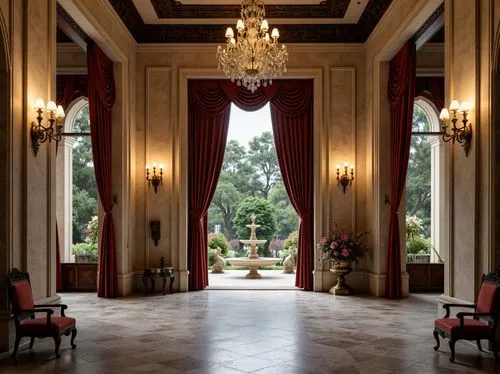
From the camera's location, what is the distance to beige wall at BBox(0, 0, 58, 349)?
6.18 m

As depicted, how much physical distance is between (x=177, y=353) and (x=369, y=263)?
6177 millimetres

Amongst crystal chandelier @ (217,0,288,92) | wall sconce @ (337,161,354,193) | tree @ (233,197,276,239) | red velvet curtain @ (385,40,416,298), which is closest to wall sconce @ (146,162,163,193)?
wall sconce @ (337,161,354,193)

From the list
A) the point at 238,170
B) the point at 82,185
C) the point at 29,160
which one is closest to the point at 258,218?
the point at 238,170

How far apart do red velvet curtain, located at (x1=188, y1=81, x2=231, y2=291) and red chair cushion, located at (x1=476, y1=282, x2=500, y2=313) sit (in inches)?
270

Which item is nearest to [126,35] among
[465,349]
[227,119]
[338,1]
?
[227,119]

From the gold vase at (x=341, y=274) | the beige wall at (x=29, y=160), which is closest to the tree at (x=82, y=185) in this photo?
the gold vase at (x=341, y=274)

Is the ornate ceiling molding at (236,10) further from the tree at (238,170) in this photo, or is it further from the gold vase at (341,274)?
the tree at (238,170)

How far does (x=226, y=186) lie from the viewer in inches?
759

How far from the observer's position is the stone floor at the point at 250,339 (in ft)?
18.8

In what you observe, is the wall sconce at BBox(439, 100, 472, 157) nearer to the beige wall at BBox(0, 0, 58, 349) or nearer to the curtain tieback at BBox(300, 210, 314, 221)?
the beige wall at BBox(0, 0, 58, 349)

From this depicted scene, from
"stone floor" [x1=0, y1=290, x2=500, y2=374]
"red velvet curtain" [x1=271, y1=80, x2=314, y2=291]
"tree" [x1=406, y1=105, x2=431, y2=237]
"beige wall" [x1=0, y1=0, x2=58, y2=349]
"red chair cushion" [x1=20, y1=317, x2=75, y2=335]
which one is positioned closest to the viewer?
"stone floor" [x1=0, y1=290, x2=500, y2=374]

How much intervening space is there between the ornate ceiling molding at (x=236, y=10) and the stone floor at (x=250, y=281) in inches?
224

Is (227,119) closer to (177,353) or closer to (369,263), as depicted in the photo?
(369,263)

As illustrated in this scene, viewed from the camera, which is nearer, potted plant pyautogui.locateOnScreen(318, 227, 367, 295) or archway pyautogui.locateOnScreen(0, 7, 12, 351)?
archway pyautogui.locateOnScreen(0, 7, 12, 351)
